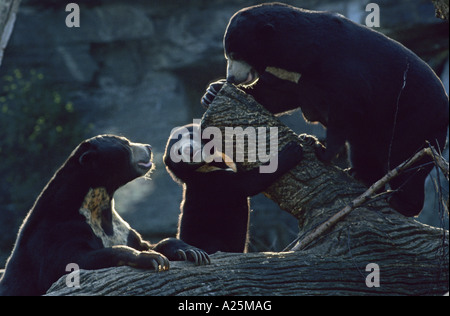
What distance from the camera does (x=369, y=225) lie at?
3.33m

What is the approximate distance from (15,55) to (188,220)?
24.3ft

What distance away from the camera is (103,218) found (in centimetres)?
385

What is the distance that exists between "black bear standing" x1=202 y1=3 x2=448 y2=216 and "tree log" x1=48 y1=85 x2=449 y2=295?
10.2 inches

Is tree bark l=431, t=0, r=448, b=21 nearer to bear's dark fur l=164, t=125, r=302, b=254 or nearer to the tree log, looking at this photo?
the tree log

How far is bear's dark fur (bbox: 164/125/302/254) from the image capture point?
3.99m

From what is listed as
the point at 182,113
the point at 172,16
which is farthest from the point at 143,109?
the point at 172,16

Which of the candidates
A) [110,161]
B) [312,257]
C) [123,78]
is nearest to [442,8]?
[312,257]

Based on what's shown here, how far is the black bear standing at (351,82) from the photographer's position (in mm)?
3754

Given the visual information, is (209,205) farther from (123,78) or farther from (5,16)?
(123,78)

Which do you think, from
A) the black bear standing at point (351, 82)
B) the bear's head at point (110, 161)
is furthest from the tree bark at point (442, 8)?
the bear's head at point (110, 161)

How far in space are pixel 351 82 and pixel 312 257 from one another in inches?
43.0

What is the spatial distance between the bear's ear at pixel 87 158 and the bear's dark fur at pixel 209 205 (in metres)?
0.49

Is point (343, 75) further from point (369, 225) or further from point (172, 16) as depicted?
point (172, 16)

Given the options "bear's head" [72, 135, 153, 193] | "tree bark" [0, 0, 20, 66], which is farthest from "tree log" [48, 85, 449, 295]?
"tree bark" [0, 0, 20, 66]
